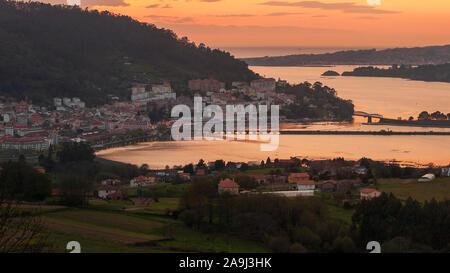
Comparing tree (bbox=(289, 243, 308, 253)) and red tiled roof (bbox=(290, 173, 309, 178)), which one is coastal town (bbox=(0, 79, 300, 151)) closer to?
red tiled roof (bbox=(290, 173, 309, 178))

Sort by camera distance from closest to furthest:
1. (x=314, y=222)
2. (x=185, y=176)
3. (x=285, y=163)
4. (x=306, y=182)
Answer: (x=314, y=222)
(x=306, y=182)
(x=185, y=176)
(x=285, y=163)

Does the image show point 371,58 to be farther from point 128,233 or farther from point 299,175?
point 128,233

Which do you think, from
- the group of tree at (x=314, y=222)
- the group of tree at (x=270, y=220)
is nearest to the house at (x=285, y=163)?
the group of tree at (x=270, y=220)

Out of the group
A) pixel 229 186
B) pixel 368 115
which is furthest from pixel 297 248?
pixel 368 115

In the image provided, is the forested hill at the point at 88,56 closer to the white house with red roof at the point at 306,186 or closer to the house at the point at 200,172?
the house at the point at 200,172

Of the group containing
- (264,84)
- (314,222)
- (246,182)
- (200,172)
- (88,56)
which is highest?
(88,56)

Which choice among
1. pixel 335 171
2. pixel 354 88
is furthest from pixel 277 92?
pixel 335 171
